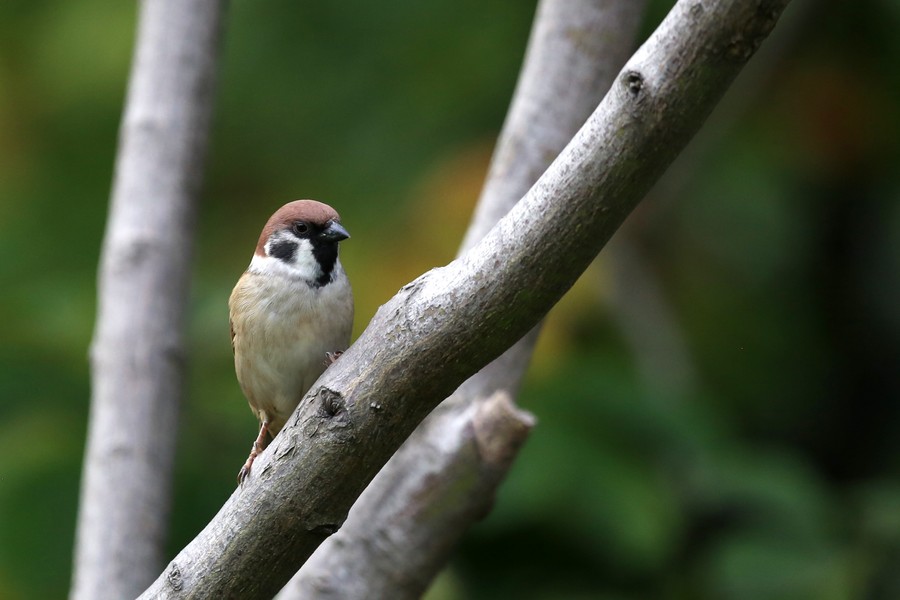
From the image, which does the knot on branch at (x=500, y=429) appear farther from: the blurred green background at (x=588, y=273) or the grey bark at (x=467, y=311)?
the grey bark at (x=467, y=311)

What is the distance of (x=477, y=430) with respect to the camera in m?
3.02

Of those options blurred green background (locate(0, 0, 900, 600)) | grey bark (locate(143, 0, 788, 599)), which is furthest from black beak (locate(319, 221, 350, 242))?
grey bark (locate(143, 0, 788, 599))

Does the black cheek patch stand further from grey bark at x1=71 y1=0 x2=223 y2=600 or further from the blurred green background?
the blurred green background

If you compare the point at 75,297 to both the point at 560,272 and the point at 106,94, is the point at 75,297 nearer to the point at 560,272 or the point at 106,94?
the point at 106,94

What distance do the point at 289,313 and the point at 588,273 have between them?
2.01 m

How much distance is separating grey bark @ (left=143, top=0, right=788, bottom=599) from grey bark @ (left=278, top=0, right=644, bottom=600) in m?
1.05

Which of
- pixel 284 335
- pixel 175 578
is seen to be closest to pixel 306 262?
pixel 284 335

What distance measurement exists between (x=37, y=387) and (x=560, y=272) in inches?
108

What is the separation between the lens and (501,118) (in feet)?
16.2

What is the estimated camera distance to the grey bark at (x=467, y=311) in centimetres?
161

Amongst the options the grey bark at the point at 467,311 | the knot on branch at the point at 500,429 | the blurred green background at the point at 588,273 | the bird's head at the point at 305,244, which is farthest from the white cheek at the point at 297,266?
the grey bark at the point at 467,311

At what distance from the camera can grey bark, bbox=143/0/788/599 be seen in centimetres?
161

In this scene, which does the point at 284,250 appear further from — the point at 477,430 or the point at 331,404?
the point at 331,404

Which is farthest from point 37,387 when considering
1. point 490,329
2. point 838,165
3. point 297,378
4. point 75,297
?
point 838,165
